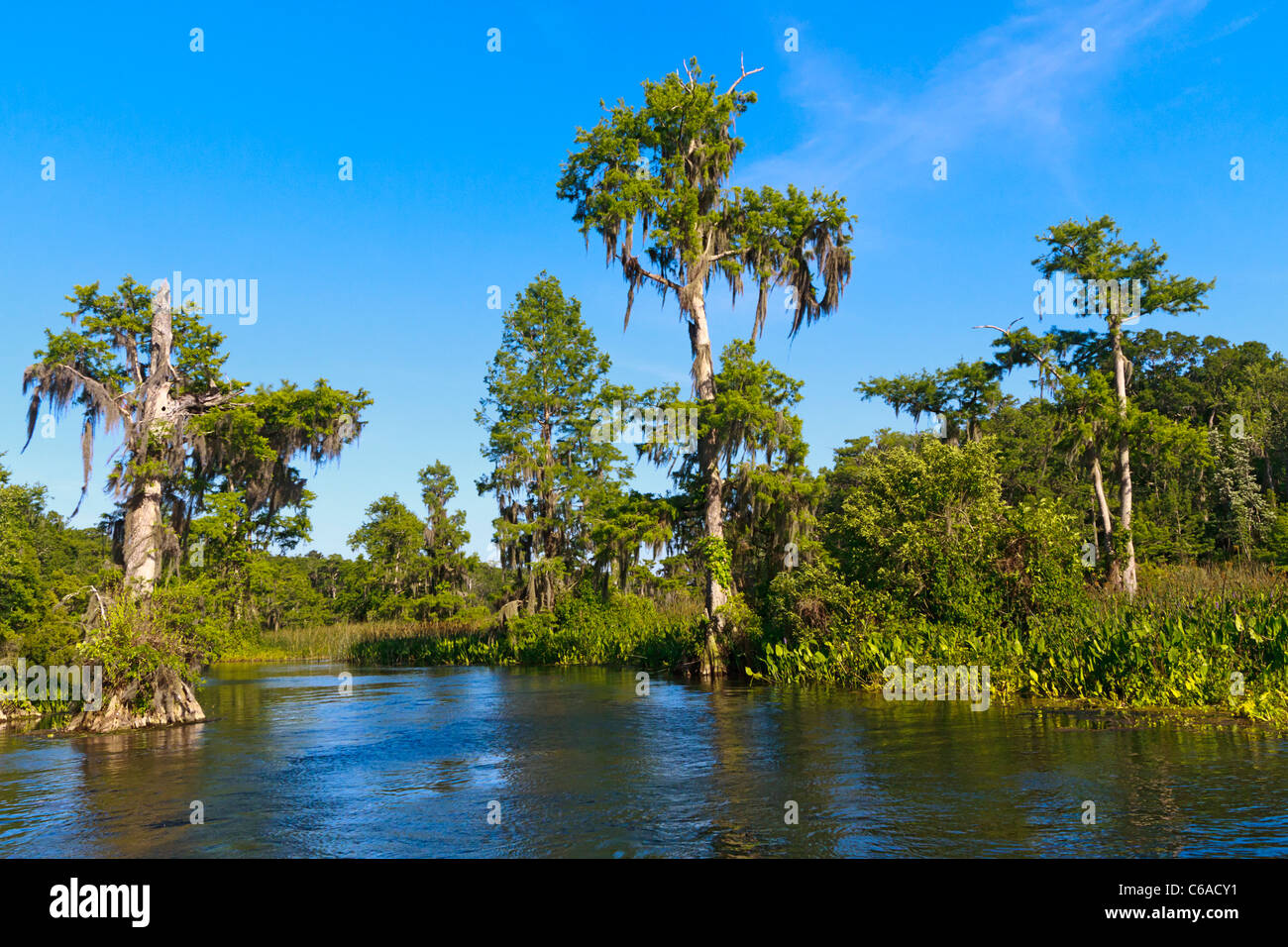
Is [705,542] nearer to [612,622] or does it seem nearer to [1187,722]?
[612,622]

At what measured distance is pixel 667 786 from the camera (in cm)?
1257

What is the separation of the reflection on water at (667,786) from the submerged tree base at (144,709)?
0.64 meters

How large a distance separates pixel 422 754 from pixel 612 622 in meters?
26.1

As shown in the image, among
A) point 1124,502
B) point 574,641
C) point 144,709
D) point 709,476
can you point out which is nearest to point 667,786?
point 144,709

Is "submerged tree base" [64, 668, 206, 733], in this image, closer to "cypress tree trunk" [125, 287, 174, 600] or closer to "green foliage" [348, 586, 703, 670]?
"cypress tree trunk" [125, 287, 174, 600]

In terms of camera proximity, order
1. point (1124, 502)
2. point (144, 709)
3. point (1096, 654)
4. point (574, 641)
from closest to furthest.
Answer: point (1096, 654)
point (144, 709)
point (1124, 502)
point (574, 641)

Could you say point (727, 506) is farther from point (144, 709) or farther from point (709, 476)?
point (144, 709)

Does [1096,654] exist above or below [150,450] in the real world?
below

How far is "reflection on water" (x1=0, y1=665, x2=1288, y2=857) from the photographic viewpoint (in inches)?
368

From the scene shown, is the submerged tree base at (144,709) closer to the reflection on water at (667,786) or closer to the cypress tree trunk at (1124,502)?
the reflection on water at (667,786)

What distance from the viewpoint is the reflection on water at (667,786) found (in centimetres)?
936

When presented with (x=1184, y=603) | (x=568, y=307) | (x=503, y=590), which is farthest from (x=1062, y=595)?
(x=568, y=307)

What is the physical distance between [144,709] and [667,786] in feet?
46.1
